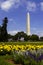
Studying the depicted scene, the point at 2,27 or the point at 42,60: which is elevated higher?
the point at 2,27

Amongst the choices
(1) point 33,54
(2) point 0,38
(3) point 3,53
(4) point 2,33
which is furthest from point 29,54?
(4) point 2,33

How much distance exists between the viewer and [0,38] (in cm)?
5850

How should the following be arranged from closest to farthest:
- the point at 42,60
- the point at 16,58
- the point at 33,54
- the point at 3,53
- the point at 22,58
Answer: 1. the point at 42,60
2. the point at 33,54
3. the point at 22,58
4. the point at 16,58
5. the point at 3,53

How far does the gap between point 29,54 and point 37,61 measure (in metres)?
0.56

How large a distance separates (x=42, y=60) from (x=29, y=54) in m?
0.98

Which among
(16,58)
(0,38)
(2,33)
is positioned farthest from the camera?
(2,33)

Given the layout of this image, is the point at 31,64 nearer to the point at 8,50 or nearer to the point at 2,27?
the point at 8,50

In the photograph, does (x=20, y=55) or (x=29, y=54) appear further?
(x=20, y=55)

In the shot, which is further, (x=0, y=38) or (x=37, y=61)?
(x=0, y=38)

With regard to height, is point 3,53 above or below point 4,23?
below

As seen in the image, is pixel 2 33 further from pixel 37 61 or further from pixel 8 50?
pixel 37 61

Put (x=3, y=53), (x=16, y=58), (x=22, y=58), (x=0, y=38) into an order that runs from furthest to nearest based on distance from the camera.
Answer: (x=0, y=38)
(x=3, y=53)
(x=16, y=58)
(x=22, y=58)

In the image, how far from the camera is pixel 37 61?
7.48 m

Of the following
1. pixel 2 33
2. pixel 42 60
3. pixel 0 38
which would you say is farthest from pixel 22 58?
pixel 2 33
